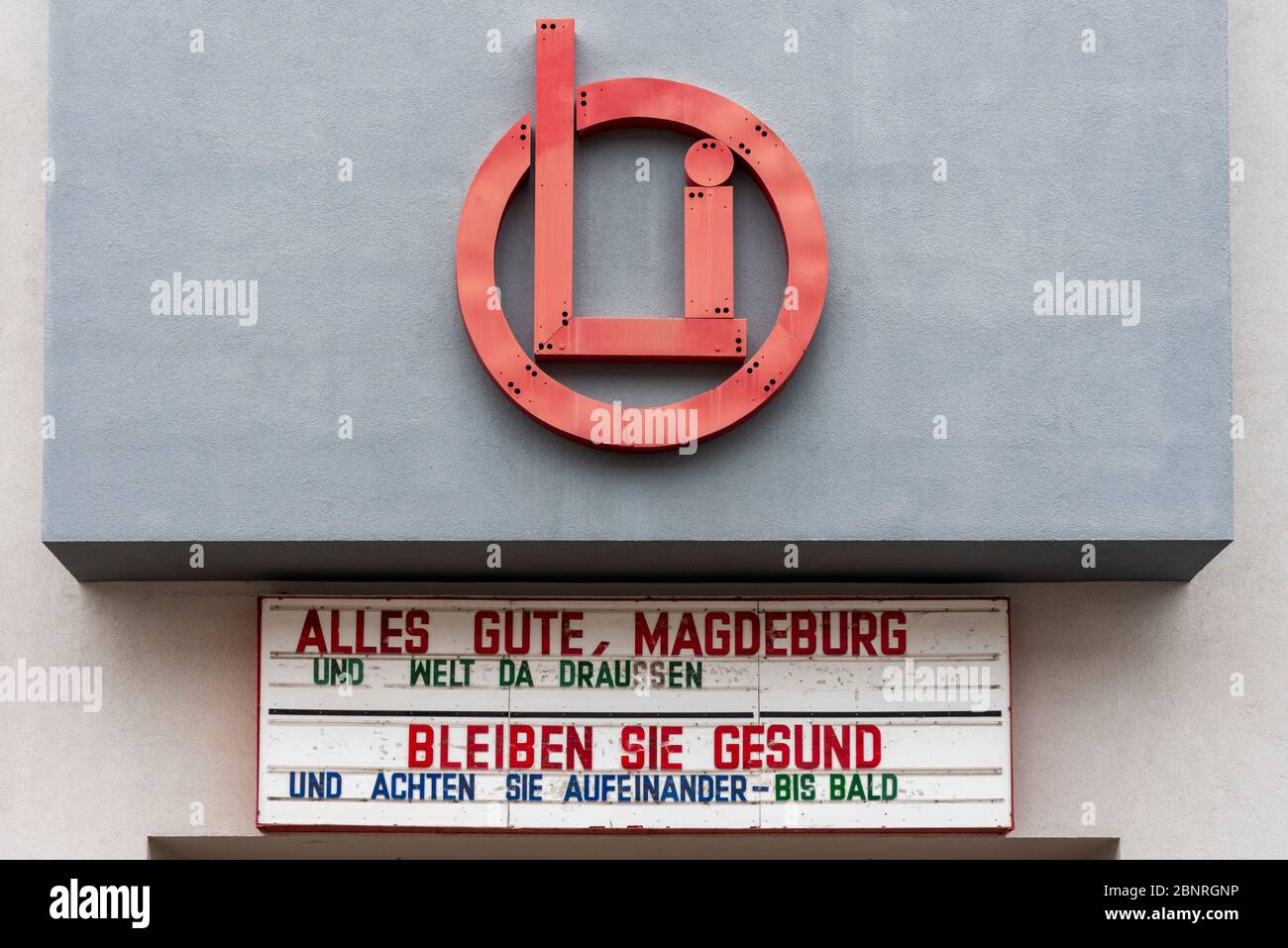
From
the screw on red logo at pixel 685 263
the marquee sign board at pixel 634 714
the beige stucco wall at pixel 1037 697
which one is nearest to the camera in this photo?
the screw on red logo at pixel 685 263

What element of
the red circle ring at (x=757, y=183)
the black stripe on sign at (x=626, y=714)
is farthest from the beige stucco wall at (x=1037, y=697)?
the red circle ring at (x=757, y=183)

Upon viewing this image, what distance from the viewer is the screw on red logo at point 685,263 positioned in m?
9.06

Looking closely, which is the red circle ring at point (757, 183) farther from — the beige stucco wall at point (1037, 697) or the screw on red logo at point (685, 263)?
the beige stucco wall at point (1037, 697)

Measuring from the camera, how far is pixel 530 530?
911 cm

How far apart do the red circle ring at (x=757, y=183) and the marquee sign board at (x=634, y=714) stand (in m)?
1.32

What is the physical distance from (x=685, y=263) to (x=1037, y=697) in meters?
3.30

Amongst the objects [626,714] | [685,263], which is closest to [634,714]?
[626,714]

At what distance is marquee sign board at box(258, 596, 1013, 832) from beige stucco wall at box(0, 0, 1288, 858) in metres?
0.33

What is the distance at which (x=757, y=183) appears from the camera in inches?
369

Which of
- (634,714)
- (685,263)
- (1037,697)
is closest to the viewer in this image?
(685,263)

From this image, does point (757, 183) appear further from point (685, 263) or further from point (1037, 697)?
point (1037, 697)

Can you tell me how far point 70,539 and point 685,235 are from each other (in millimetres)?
3730

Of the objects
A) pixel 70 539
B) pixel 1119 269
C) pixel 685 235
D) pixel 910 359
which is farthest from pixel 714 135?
pixel 70 539

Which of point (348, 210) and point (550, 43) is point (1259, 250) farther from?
point (348, 210)
